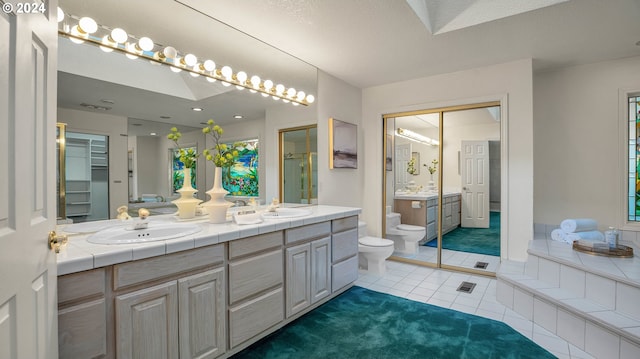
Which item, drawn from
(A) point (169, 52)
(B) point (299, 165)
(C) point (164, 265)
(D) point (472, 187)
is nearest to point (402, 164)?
(D) point (472, 187)

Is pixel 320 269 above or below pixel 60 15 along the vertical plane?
below

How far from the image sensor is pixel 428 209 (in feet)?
12.6

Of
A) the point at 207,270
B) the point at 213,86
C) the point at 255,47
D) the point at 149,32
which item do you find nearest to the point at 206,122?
the point at 213,86

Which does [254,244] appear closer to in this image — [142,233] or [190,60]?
[142,233]

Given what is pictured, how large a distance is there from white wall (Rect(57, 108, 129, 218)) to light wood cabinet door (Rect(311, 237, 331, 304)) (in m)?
1.42

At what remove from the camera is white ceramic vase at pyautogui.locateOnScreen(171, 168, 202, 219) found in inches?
84.5

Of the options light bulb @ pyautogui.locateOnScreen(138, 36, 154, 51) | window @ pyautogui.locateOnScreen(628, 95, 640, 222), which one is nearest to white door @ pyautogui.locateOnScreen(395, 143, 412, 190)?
window @ pyautogui.locateOnScreen(628, 95, 640, 222)

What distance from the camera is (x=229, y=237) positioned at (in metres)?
1.77

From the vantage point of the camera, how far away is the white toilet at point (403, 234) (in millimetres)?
3909

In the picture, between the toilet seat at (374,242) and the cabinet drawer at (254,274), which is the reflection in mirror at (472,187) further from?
the cabinet drawer at (254,274)

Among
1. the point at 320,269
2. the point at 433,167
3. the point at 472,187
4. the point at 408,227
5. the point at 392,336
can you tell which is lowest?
the point at 392,336

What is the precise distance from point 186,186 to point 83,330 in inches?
44.6

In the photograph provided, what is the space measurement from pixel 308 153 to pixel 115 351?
2463mm

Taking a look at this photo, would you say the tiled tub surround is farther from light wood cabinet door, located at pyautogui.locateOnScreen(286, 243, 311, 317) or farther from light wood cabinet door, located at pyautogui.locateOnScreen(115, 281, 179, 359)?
light wood cabinet door, located at pyautogui.locateOnScreen(115, 281, 179, 359)
